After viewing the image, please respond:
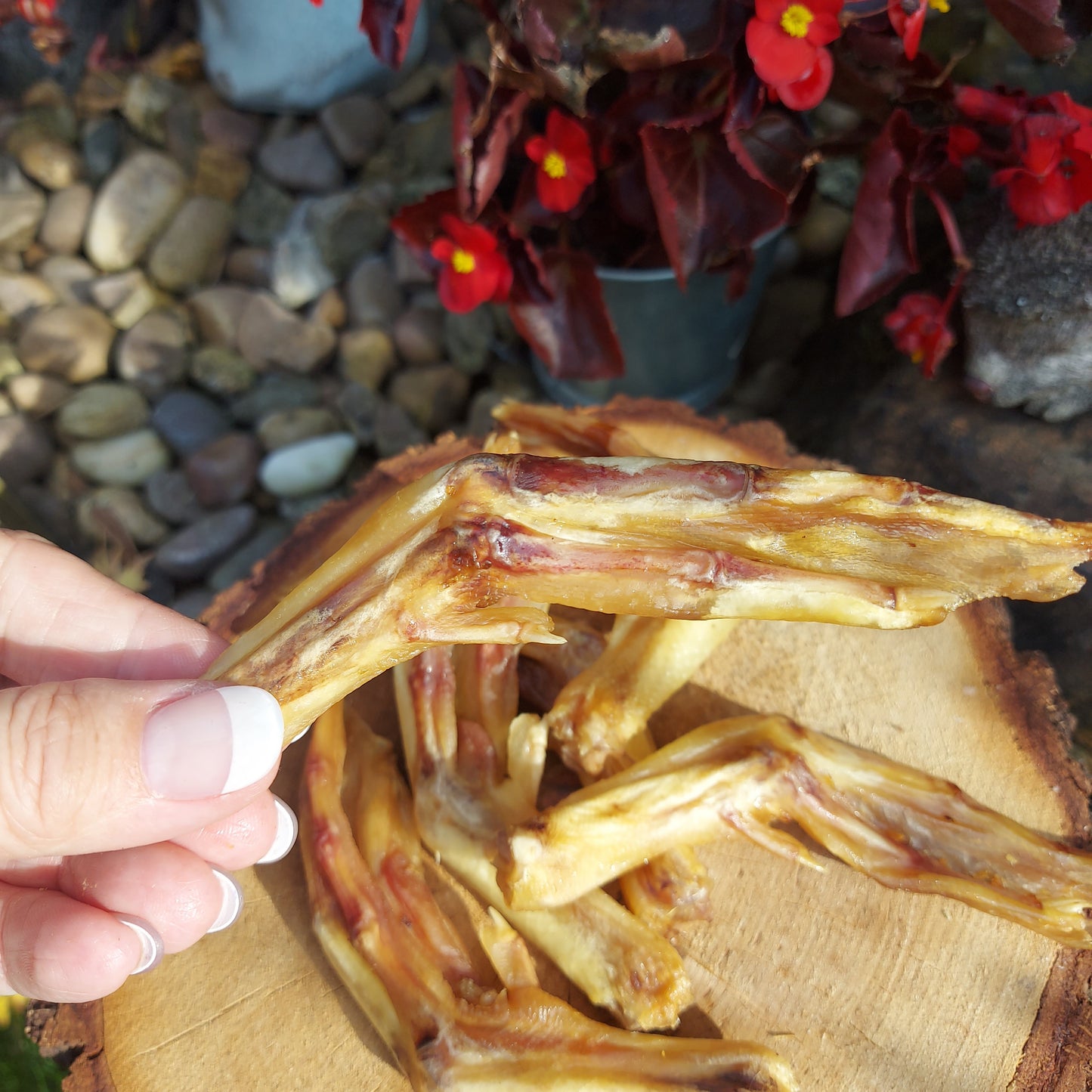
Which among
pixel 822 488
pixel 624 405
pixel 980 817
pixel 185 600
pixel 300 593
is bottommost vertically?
pixel 185 600

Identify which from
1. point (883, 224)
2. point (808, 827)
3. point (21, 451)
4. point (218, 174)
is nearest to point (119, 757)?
point (808, 827)

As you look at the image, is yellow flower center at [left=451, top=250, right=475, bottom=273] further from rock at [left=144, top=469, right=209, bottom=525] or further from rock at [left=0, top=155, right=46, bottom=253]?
rock at [left=0, top=155, right=46, bottom=253]

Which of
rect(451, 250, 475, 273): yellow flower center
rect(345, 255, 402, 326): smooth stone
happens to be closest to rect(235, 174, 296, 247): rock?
rect(345, 255, 402, 326): smooth stone

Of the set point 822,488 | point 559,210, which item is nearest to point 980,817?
point 822,488

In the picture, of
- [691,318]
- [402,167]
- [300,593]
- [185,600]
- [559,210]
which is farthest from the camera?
[402,167]

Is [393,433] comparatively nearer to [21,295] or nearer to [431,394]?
[431,394]

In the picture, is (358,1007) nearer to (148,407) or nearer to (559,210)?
(559,210)
